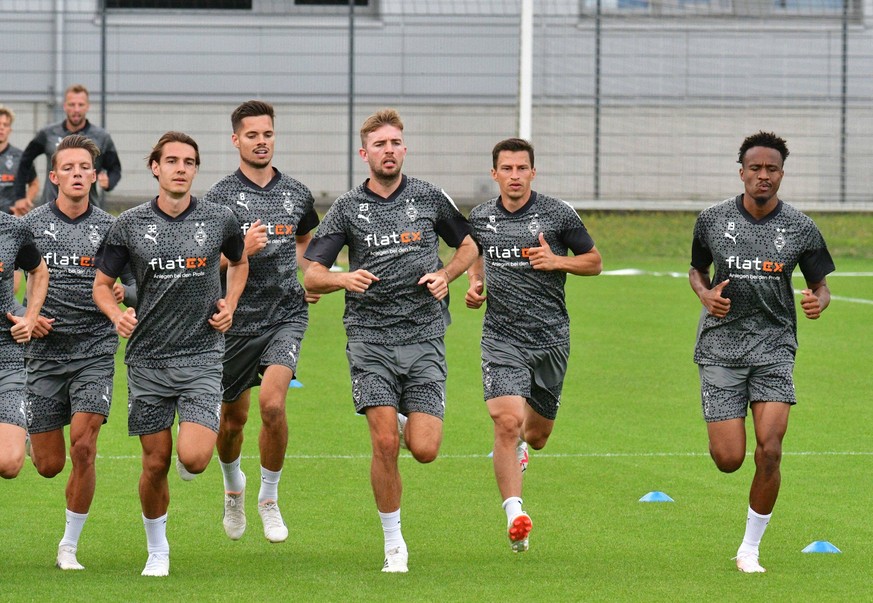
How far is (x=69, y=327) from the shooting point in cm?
865

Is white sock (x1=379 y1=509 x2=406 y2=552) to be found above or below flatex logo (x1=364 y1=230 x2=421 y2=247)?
below

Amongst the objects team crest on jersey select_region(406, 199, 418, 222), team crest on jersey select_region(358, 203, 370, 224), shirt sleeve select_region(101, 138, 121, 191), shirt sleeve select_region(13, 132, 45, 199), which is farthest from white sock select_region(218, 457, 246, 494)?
shirt sleeve select_region(13, 132, 45, 199)

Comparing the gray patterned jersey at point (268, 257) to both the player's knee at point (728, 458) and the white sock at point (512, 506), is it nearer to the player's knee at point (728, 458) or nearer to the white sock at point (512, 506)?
the white sock at point (512, 506)

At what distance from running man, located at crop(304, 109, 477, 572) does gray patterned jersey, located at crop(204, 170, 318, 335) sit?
75 cm

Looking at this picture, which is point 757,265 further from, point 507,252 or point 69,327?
point 69,327

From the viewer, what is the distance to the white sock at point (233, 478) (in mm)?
9227

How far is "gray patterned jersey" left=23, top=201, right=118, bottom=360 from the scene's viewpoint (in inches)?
341

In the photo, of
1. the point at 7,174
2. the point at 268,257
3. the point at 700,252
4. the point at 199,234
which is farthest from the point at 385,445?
the point at 7,174

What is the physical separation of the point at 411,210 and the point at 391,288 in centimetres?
46

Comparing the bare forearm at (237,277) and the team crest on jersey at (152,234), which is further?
the bare forearm at (237,277)

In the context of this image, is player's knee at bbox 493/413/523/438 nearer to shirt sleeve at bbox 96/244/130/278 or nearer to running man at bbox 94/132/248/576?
running man at bbox 94/132/248/576

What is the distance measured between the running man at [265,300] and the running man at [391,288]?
68cm

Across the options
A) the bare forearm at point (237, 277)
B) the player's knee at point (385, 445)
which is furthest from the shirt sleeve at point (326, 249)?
the player's knee at point (385, 445)

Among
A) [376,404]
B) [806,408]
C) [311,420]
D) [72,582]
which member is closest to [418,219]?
[376,404]
